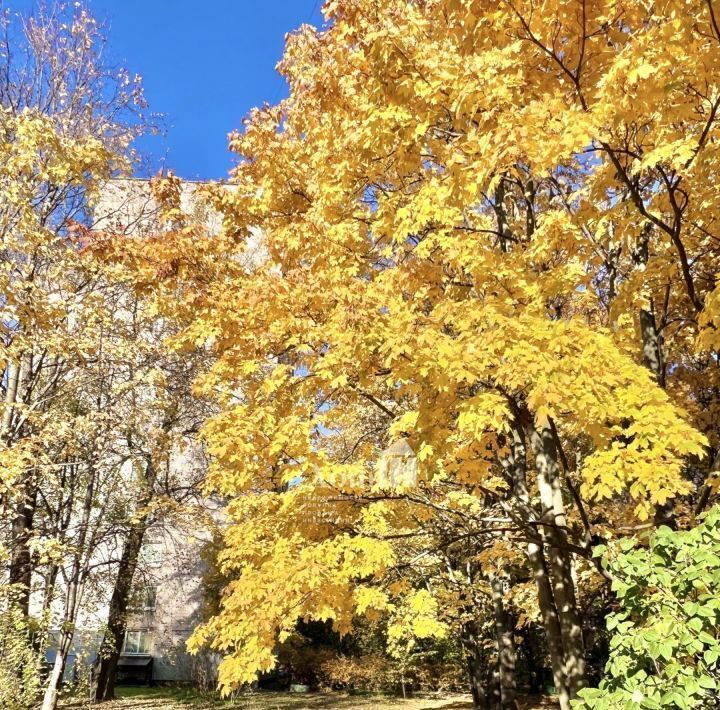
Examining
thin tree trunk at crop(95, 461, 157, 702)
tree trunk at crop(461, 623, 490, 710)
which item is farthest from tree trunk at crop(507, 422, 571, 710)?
thin tree trunk at crop(95, 461, 157, 702)

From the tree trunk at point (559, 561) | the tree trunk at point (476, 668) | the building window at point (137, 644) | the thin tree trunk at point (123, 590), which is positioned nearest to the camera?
the tree trunk at point (559, 561)

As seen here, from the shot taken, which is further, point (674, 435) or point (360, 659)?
point (360, 659)

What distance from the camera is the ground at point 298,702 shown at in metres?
16.3

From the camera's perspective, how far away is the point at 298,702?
18.2 metres

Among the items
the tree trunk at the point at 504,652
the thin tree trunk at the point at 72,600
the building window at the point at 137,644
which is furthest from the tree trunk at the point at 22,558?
the building window at the point at 137,644

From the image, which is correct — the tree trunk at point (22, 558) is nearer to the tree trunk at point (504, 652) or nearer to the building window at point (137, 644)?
the tree trunk at point (504, 652)

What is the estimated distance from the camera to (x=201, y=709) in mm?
15977

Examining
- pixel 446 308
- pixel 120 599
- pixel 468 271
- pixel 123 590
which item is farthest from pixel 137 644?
pixel 446 308

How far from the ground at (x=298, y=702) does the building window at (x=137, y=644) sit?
19.8ft

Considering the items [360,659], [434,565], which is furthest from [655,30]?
[360,659]

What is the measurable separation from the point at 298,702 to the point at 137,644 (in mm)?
12132

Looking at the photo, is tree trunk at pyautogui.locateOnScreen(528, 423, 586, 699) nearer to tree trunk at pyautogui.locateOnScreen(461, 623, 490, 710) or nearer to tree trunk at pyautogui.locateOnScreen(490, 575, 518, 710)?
tree trunk at pyautogui.locateOnScreen(490, 575, 518, 710)

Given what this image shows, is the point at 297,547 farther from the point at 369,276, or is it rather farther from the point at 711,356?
the point at 711,356

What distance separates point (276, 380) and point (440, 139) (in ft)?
11.0
